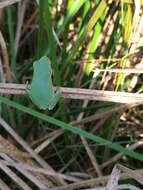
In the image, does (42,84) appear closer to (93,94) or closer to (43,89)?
(43,89)

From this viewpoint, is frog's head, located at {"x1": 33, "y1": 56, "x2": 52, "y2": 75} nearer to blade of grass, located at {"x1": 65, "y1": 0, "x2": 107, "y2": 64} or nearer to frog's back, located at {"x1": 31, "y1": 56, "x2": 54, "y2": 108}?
frog's back, located at {"x1": 31, "y1": 56, "x2": 54, "y2": 108}

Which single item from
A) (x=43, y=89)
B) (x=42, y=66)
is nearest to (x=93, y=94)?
(x=43, y=89)

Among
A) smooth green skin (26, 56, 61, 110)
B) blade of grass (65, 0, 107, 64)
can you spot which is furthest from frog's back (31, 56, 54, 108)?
blade of grass (65, 0, 107, 64)

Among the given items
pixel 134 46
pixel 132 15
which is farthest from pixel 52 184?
pixel 132 15

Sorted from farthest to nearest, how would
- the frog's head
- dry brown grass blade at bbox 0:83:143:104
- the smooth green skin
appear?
the frog's head < the smooth green skin < dry brown grass blade at bbox 0:83:143:104

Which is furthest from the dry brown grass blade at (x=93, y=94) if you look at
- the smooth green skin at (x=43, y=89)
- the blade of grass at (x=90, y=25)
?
the blade of grass at (x=90, y=25)

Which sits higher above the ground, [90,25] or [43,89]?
[90,25]

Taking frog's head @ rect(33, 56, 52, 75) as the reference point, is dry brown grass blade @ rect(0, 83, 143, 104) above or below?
below

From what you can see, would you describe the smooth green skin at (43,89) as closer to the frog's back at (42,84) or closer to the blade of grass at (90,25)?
the frog's back at (42,84)

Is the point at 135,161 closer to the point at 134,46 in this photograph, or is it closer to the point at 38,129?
the point at 38,129
